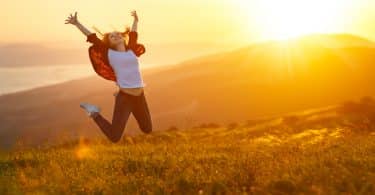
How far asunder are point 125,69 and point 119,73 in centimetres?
13

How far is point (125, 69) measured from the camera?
1194cm

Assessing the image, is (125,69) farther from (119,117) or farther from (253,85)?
(253,85)

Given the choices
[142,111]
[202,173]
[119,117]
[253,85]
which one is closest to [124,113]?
[119,117]

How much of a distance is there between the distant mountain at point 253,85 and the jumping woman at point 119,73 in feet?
209

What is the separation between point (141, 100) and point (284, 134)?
40.3 feet

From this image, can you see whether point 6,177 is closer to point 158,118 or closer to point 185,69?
point 158,118

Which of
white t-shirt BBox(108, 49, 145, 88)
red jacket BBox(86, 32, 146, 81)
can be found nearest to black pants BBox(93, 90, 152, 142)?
white t-shirt BBox(108, 49, 145, 88)

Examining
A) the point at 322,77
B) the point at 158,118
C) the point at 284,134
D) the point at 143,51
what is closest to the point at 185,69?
the point at 158,118

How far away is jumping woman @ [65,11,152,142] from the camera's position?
11.9m

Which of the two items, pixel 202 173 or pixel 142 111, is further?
pixel 142 111

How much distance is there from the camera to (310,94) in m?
96.8

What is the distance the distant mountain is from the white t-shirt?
63893 mm

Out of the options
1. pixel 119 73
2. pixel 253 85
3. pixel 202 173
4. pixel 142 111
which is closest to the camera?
pixel 202 173

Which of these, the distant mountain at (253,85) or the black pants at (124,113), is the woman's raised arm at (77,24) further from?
the distant mountain at (253,85)
